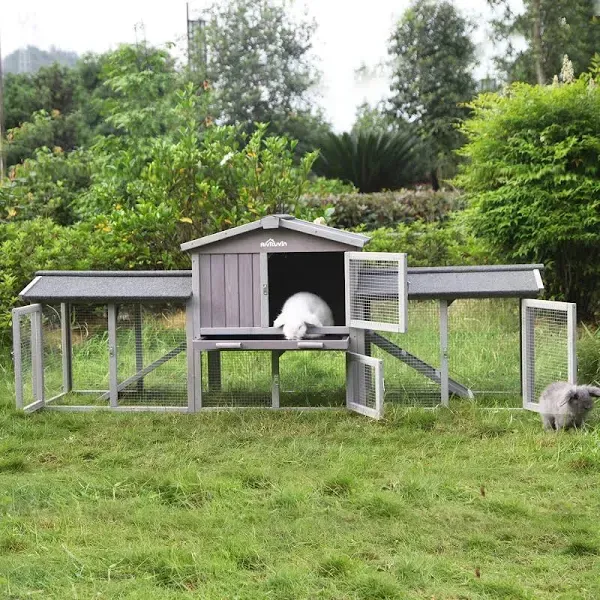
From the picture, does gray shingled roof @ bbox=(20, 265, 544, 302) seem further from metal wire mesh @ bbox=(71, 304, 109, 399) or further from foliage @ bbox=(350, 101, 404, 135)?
foliage @ bbox=(350, 101, 404, 135)

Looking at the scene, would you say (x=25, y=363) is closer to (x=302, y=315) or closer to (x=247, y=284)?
(x=247, y=284)

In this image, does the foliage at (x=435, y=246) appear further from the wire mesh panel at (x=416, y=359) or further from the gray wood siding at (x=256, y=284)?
the gray wood siding at (x=256, y=284)

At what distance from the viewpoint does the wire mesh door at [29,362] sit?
6527 millimetres

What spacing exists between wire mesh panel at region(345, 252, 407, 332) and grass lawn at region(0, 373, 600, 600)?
633 mm

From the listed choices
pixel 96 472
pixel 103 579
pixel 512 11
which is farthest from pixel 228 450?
pixel 512 11

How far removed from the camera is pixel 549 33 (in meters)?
19.9

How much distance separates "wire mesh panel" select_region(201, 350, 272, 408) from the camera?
22.2ft

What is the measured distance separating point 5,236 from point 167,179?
1750 mm

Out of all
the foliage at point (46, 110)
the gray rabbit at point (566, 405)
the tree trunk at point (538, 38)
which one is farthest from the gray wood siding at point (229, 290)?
the foliage at point (46, 110)

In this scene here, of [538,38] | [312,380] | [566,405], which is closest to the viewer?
[566,405]

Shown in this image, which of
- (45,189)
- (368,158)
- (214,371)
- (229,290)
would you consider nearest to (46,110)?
(368,158)

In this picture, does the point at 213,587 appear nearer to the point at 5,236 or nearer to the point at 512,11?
the point at 5,236

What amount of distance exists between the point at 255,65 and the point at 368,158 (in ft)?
16.5

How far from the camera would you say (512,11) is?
20.7 meters
